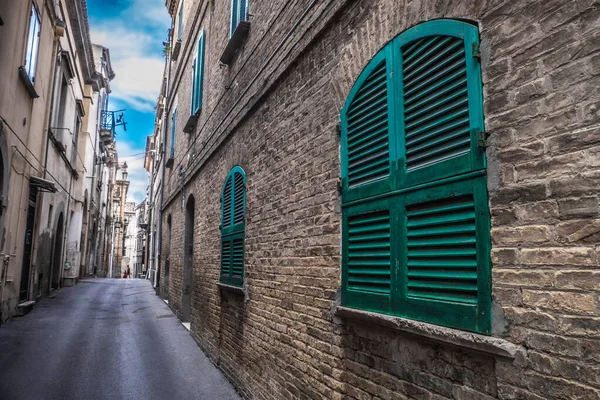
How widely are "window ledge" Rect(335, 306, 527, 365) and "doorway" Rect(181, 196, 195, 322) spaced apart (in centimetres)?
836

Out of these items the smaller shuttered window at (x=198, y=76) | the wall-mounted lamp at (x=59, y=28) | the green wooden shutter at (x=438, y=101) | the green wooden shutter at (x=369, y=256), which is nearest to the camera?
the green wooden shutter at (x=438, y=101)

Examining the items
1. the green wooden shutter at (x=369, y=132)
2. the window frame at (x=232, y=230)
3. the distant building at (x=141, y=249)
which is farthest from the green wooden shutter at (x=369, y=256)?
the distant building at (x=141, y=249)

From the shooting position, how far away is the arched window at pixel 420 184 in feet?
7.14

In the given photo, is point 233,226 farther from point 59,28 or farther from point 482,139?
point 59,28

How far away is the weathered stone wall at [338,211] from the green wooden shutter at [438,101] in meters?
0.08

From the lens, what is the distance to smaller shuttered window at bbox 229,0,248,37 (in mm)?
6323

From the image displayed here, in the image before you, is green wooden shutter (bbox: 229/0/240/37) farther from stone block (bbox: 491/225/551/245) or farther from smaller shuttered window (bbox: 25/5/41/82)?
stone block (bbox: 491/225/551/245)

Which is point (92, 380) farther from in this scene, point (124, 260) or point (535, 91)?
point (124, 260)

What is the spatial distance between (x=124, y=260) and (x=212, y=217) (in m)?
44.9

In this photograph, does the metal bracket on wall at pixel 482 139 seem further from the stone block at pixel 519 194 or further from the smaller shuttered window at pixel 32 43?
the smaller shuttered window at pixel 32 43

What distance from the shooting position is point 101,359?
665 centimetres

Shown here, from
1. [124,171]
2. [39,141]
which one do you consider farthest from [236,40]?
[124,171]

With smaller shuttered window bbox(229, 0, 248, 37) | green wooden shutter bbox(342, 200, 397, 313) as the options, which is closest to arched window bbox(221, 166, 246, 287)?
smaller shuttered window bbox(229, 0, 248, 37)

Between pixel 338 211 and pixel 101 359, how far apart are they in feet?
16.8
